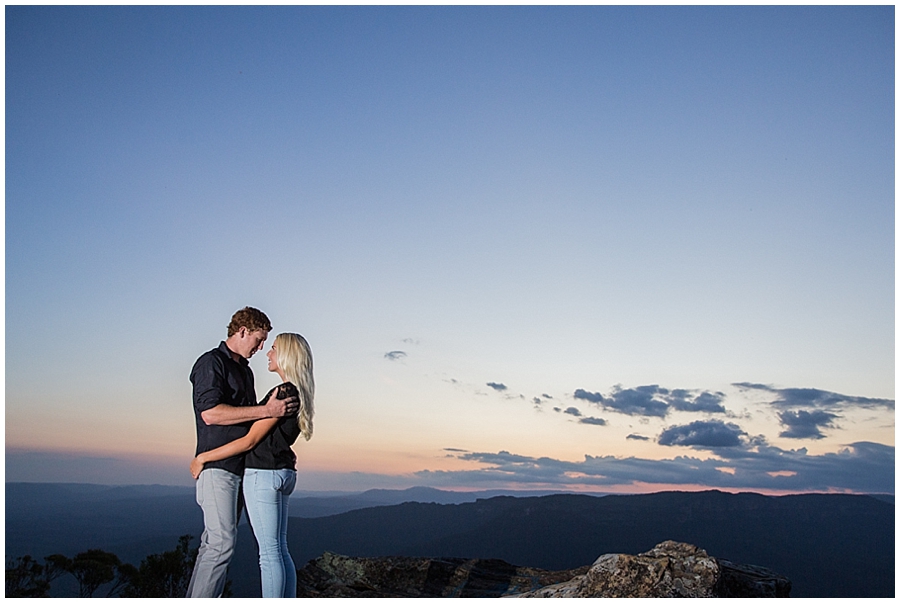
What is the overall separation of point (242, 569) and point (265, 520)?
13.5 ft

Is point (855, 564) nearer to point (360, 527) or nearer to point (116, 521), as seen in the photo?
point (360, 527)

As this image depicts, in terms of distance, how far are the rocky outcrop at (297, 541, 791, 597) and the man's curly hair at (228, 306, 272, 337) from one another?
110 inches

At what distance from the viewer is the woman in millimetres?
4367

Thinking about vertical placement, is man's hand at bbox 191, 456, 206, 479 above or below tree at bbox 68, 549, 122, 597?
above

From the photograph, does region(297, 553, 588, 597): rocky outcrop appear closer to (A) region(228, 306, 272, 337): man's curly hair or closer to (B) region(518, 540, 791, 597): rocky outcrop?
(B) region(518, 540, 791, 597): rocky outcrop

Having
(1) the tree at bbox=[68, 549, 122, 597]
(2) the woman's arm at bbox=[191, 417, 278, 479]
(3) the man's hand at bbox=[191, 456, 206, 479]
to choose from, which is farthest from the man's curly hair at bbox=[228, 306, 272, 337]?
(1) the tree at bbox=[68, 549, 122, 597]

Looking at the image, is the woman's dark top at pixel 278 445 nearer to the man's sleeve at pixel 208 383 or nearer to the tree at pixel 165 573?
the man's sleeve at pixel 208 383

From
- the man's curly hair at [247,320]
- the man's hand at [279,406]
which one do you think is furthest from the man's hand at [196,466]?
the man's curly hair at [247,320]

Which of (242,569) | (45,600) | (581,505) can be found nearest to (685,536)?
(581,505)

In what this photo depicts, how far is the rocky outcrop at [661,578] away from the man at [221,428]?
8.10 feet

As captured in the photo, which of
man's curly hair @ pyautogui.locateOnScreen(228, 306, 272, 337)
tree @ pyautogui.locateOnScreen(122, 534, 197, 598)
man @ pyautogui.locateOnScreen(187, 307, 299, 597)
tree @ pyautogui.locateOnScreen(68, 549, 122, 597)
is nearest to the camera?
man @ pyautogui.locateOnScreen(187, 307, 299, 597)

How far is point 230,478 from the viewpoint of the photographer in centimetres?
443

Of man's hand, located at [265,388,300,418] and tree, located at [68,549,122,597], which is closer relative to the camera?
man's hand, located at [265,388,300,418]

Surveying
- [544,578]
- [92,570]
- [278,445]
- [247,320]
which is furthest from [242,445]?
[92,570]
